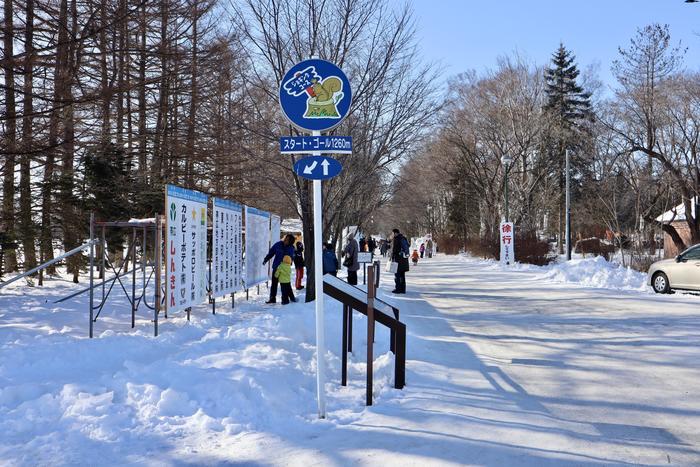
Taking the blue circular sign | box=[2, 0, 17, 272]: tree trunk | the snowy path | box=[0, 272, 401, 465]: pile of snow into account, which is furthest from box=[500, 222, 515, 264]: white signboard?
the blue circular sign

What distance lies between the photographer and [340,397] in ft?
19.4

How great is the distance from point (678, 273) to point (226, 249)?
11.8m

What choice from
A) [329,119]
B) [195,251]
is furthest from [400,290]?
[329,119]

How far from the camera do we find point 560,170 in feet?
161

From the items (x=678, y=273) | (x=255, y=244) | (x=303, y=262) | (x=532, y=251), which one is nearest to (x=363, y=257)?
(x=303, y=262)

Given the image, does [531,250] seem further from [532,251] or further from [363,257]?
[363,257]

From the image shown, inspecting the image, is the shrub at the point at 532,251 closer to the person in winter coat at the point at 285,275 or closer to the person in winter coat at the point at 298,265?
the person in winter coat at the point at 298,265

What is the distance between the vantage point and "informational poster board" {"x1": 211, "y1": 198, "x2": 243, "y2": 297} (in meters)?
11.8

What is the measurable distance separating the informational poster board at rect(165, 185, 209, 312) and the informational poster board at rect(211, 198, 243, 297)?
541 mm

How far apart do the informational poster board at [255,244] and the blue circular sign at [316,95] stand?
28.6 feet

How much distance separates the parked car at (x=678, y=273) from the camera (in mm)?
15727

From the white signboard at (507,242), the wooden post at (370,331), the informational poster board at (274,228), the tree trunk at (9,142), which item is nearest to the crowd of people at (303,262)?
the informational poster board at (274,228)

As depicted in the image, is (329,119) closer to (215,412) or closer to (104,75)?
(215,412)

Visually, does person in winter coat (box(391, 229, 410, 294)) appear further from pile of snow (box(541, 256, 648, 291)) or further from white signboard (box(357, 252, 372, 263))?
pile of snow (box(541, 256, 648, 291))
